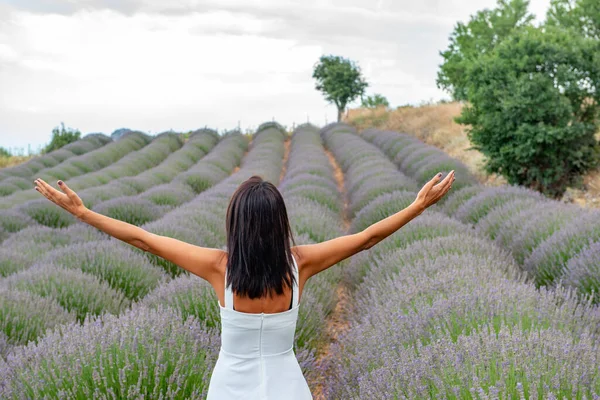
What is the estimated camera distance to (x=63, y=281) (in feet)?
16.0

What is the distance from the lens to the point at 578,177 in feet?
36.0

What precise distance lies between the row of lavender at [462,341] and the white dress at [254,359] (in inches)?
16.0

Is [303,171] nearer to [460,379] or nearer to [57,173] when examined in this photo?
[57,173]

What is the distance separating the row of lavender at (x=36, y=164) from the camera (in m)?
15.3

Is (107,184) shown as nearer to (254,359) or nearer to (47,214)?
(47,214)

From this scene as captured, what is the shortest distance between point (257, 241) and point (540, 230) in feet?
15.3

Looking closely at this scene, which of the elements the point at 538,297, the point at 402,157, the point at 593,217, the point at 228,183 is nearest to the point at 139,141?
the point at 402,157

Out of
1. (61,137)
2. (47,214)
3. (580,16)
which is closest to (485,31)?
(580,16)

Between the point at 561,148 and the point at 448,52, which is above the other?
the point at 448,52

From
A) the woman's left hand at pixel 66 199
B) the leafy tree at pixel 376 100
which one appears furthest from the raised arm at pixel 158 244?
the leafy tree at pixel 376 100

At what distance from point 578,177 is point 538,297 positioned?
8446 mm

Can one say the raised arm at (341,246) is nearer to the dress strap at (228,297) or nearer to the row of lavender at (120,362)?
the dress strap at (228,297)

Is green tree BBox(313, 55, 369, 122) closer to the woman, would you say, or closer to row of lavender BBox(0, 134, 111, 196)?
row of lavender BBox(0, 134, 111, 196)

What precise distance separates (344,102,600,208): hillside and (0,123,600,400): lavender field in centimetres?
242
